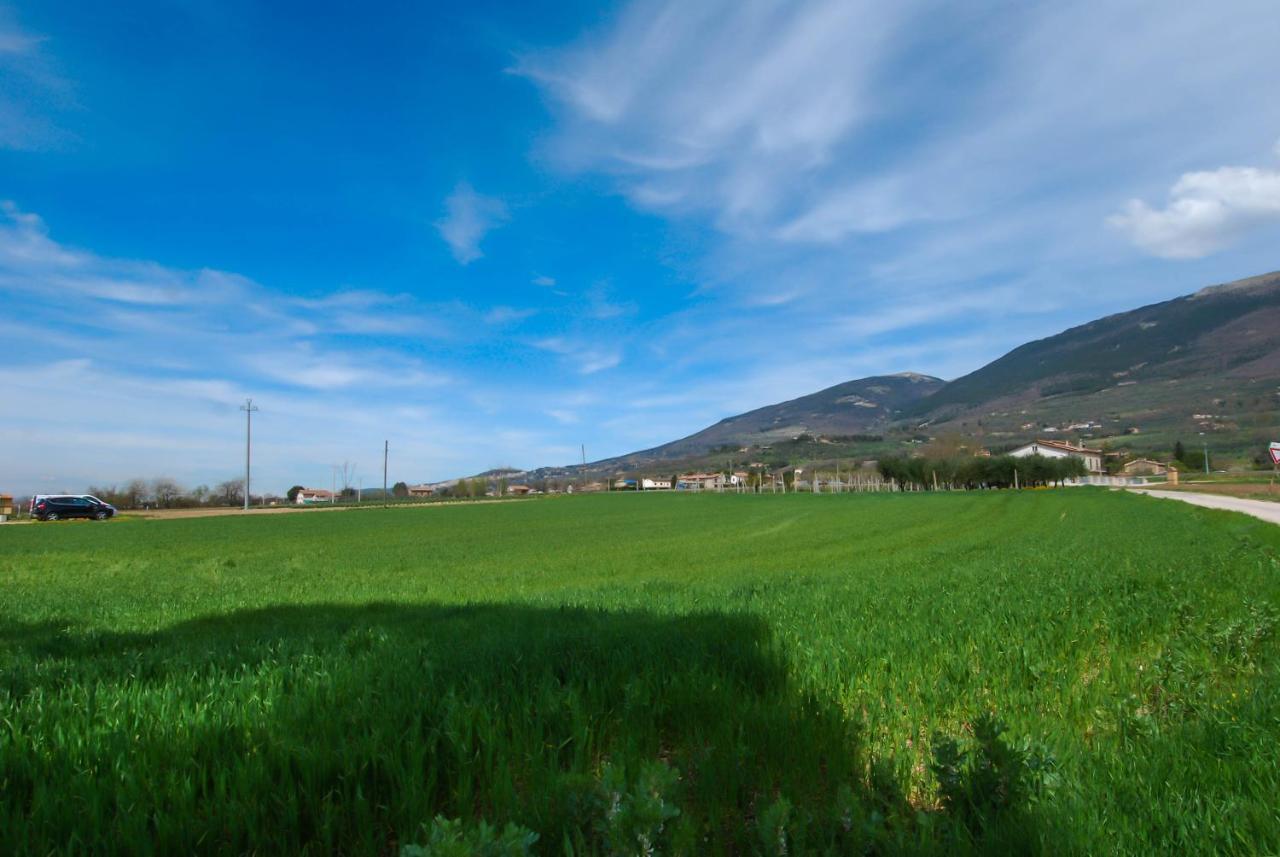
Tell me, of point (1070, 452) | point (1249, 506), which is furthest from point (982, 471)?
point (1249, 506)

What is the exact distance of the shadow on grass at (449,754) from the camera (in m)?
2.53

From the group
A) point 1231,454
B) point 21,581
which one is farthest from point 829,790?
point 1231,454

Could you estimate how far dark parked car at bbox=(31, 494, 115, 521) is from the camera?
217 feet

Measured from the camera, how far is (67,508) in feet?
221

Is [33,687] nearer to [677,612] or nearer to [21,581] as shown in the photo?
[677,612]

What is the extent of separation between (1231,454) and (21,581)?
7123 inches

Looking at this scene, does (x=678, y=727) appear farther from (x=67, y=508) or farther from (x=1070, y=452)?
(x=1070, y=452)

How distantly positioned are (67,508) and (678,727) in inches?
3470

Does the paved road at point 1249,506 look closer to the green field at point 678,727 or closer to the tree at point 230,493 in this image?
the green field at point 678,727

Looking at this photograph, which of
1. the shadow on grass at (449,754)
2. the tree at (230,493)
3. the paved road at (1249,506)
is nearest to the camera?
the shadow on grass at (449,754)

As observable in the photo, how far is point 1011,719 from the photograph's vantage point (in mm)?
4016

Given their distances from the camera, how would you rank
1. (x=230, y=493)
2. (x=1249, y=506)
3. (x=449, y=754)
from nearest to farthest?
1. (x=449, y=754)
2. (x=1249, y=506)
3. (x=230, y=493)

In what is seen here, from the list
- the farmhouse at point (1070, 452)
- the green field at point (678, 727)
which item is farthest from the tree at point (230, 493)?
the farmhouse at point (1070, 452)

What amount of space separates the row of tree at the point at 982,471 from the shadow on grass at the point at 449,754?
136466 millimetres
